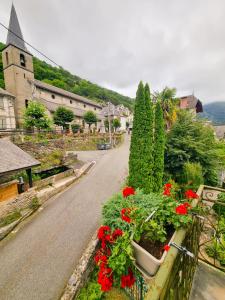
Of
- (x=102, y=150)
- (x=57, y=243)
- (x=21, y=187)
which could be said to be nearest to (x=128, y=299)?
(x=57, y=243)

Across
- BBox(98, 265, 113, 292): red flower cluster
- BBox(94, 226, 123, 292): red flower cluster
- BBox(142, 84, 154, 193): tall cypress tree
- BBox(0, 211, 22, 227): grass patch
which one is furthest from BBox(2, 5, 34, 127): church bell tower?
BBox(98, 265, 113, 292): red flower cluster

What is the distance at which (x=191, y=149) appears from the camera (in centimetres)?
946

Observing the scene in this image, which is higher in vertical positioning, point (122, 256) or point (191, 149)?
point (191, 149)

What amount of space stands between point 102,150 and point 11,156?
13.1 metres

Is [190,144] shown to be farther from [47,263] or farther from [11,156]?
[11,156]

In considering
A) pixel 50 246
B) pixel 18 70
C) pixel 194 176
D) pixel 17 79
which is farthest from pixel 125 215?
pixel 18 70

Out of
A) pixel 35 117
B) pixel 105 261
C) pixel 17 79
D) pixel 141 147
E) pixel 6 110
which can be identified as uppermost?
pixel 17 79

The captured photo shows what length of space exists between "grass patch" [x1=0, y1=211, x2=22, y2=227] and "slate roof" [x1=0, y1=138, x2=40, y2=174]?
2.03 meters

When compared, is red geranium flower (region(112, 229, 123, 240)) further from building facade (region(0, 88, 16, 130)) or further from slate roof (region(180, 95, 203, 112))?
slate roof (region(180, 95, 203, 112))

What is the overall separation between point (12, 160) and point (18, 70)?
2357 cm

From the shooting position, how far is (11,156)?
747cm

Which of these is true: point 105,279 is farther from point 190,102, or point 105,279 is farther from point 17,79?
point 190,102

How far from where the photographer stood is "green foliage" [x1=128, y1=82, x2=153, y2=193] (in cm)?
755

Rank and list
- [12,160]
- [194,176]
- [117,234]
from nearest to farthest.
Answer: [117,234] < [12,160] < [194,176]
